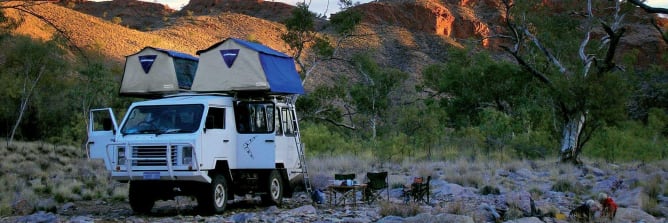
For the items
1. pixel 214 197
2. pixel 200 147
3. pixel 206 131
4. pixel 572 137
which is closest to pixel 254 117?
pixel 206 131

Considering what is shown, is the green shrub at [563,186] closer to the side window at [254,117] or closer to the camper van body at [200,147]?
the camper van body at [200,147]

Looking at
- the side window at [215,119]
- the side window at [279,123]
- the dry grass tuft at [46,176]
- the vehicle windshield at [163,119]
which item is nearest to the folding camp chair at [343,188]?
the side window at [279,123]

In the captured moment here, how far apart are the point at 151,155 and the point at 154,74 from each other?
2634 mm

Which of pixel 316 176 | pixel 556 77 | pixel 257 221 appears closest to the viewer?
pixel 257 221

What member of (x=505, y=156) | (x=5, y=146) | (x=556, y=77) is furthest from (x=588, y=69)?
(x=5, y=146)

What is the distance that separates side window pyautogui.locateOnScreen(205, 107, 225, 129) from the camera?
13.4 meters

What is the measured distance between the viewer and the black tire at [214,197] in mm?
13125

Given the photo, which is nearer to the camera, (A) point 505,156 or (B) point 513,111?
(A) point 505,156

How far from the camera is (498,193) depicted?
57.5 ft

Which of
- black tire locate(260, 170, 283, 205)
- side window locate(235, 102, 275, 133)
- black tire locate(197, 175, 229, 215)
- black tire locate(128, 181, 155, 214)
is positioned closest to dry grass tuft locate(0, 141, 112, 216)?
black tire locate(128, 181, 155, 214)

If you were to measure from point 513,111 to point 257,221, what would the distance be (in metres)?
29.3

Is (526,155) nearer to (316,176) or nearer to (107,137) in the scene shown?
(316,176)

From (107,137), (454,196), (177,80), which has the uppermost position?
Answer: (177,80)

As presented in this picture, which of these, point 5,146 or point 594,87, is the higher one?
point 594,87
